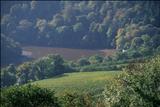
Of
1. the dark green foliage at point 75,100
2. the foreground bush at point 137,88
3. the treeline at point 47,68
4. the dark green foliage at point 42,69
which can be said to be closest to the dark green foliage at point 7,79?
the treeline at point 47,68

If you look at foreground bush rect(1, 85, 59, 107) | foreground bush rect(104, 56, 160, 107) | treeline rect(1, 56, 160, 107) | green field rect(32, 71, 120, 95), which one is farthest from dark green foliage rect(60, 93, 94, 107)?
green field rect(32, 71, 120, 95)

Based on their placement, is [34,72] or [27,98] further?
[34,72]

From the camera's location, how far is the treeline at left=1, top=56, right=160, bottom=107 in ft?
182

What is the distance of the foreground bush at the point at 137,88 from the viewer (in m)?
55.1

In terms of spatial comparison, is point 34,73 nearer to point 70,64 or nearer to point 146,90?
point 70,64

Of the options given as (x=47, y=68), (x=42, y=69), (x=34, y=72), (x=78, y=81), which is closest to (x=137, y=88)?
(x=78, y=81)

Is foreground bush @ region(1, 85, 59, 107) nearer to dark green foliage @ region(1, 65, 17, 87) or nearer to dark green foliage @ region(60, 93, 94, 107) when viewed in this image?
dark green foliage @ region(60, 93, 94, 107)

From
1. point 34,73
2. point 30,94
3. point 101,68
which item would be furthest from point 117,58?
point 30,94

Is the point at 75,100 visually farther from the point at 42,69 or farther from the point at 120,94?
the point at 42,69

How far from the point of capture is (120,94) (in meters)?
57.6

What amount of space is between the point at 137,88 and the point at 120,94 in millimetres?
2577

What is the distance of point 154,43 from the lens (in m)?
199

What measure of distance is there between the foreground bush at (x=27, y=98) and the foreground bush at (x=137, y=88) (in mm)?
9816

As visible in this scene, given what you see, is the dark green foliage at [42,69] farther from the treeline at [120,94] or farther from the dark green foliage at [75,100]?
the treeline at [120,94]
